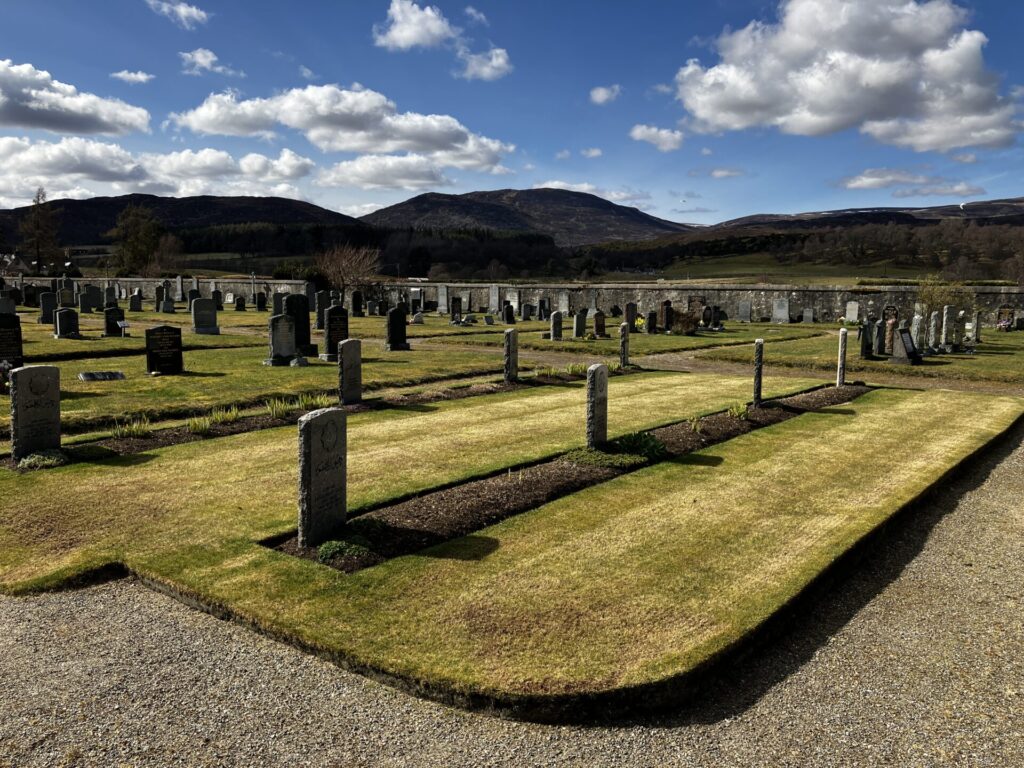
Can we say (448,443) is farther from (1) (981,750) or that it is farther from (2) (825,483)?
(1) (981,750)

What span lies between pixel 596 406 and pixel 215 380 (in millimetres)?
10740

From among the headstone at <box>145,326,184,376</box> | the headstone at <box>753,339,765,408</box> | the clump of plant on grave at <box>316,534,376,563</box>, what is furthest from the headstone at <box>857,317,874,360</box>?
the clump of plant on grave at <box>316,534,376,563</box>

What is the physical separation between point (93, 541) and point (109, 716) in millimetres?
3257

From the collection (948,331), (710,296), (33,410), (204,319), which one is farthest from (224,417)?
(710,296)

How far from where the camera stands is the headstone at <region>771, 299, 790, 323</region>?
137ft

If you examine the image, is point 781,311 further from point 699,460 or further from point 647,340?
point 699,460

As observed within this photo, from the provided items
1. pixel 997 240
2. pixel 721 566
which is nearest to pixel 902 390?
pixel 721 566

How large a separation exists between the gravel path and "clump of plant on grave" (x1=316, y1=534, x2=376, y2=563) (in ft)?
4.02

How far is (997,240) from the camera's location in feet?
355

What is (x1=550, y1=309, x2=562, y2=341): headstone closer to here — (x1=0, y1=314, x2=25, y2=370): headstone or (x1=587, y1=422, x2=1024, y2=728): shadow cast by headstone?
(x1=0, y1=314, x2=25, y2=370): headstone

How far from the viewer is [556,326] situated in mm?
30047

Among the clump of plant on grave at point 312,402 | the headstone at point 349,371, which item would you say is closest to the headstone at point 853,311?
the headstone at point 349,371

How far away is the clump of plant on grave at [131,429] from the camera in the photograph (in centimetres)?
1180

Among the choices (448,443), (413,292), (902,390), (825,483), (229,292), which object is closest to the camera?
(825,483)
